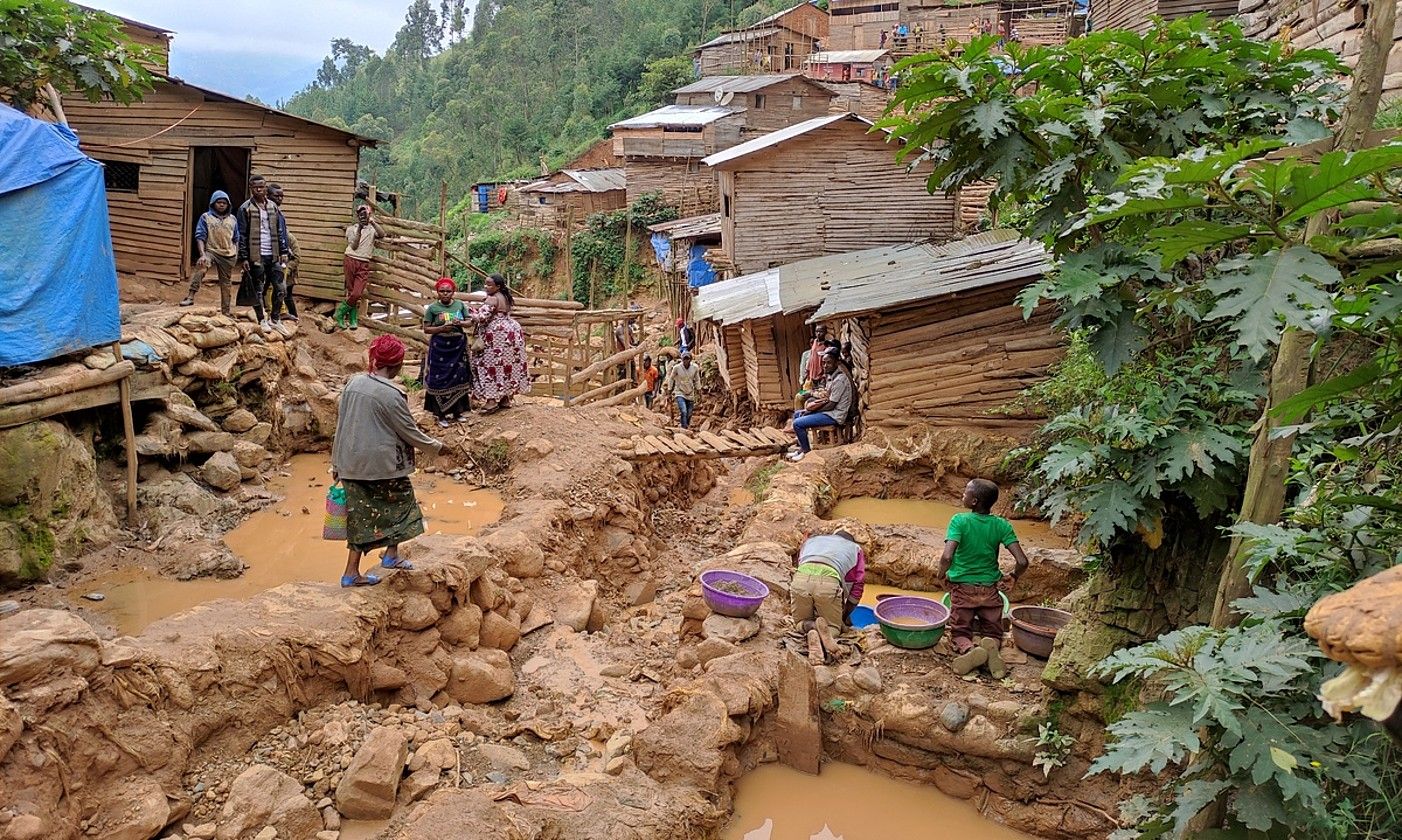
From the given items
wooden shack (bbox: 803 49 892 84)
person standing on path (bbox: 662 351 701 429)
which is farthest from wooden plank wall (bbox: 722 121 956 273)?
wooden shack (bbox: 803 49 892 84)

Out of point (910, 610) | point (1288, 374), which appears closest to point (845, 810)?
point (910, 610)

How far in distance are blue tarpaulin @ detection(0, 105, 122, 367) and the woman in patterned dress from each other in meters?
3.54

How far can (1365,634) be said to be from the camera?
4.57 ft

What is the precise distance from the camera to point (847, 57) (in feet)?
113

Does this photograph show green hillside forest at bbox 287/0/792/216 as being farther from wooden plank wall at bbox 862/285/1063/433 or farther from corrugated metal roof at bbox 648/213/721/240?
wooden plank wall at bbox 862/285/1063/433

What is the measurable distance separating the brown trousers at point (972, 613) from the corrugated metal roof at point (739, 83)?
24988mm

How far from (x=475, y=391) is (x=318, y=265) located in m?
4.69

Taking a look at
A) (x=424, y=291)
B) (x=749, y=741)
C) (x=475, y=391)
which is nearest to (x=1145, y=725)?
(x=749, y=741)

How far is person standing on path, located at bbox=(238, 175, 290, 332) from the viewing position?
9.84 metres

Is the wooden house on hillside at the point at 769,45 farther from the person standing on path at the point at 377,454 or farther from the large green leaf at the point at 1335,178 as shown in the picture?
the large green leaf at the point at 1335,178

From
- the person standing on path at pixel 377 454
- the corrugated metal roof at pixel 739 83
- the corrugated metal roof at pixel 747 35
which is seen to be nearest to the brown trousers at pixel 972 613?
the person standing on path at pixel 377 454

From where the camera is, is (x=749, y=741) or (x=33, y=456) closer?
(x=749, y=741)

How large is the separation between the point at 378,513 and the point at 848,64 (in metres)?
33.0

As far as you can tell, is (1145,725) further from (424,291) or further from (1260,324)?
(424,291)
